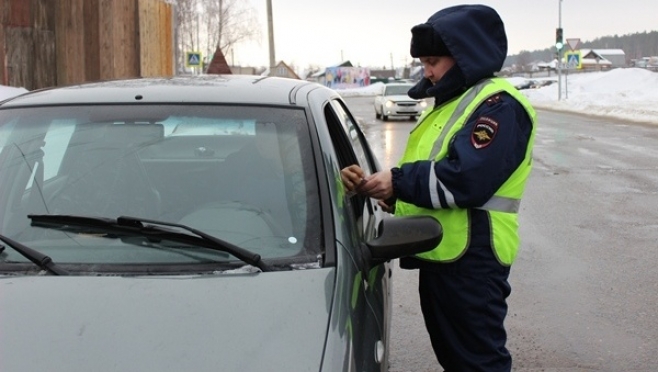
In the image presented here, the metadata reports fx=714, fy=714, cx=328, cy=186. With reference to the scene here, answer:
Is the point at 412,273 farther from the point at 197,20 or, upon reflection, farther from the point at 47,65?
the point at 197,20

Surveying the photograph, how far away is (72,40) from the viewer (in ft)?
39.2

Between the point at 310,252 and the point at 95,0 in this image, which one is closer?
the point at 310,252

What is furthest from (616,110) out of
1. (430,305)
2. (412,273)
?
(430,305)

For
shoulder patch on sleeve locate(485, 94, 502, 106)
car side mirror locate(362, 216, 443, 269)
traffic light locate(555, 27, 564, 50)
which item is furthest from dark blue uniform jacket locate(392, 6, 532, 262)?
traffic light locate(555, 27, 564, 50)

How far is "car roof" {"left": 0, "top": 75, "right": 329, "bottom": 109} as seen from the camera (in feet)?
9.28

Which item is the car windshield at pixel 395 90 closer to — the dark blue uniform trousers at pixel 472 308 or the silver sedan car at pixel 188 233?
the silver sedan car at pixel 188 233

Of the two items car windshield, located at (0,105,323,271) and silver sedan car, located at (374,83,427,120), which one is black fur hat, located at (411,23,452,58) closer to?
car windshield, located at (0,105,323,271)

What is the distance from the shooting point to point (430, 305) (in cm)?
287

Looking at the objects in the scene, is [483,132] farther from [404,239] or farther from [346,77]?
[346,77]

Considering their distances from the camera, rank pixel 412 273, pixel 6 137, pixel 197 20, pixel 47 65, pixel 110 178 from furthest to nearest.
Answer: pixel 197 20
pixel 47 65
pixel 412 273
pixel 6 137
pixel 110 178

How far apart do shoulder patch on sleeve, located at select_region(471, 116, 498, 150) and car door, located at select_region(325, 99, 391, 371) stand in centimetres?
52

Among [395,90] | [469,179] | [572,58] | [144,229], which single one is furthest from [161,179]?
[572,58]

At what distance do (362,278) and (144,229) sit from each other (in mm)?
744

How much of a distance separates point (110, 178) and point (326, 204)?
83 centimetres
